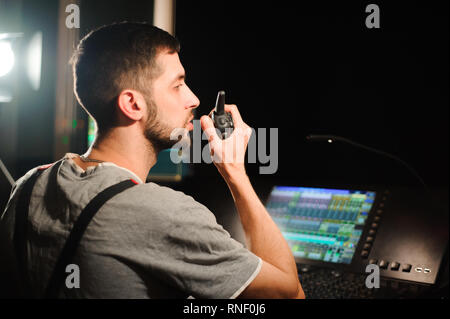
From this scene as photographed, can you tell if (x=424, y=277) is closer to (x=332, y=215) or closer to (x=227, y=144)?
(x=332, y=215)

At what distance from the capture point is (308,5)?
1689 millimetres

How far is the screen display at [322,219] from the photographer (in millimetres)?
1446

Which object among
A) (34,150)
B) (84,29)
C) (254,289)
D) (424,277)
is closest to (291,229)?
(424,277)

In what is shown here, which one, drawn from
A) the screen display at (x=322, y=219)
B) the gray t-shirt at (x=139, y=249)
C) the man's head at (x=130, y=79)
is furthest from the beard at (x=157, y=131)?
the screen display at (x=322, y=219)

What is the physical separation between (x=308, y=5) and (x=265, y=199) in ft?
2.31

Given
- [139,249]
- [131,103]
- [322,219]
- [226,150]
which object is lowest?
[322,219]

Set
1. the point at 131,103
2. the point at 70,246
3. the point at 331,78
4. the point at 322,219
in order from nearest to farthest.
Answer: the point at 70,246 → the point at 131,103 → the point at 322,219 → the point at 331,78

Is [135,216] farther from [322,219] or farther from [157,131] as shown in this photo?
[322,219]

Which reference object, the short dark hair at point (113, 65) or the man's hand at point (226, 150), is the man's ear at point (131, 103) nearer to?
the short dark hair at point (113, 65)

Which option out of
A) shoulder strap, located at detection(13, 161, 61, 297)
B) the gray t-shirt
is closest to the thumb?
the gray t-shirt

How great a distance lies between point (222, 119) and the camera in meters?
1.19

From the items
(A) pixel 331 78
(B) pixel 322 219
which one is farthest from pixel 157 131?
(A) pixel 331 78

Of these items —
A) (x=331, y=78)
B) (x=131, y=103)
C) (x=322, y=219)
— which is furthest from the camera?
(x=331, y=78)

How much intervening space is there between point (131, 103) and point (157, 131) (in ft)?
0.30
